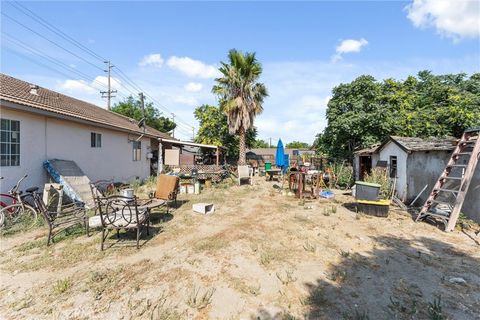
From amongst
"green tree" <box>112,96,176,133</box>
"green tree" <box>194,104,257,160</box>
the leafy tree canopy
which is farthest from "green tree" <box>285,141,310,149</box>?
the leafy tree canopy

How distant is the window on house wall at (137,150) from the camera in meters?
15.3

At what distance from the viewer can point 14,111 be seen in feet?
24.6

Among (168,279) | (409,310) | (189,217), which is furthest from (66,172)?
(409,310)

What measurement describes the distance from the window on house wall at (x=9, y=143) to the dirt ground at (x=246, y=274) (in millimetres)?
2910

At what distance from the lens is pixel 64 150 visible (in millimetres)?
9453

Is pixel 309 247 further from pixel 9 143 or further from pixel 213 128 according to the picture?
pixel 213 128

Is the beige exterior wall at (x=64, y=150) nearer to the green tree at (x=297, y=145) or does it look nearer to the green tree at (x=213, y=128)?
the green tree at (x=213, y=128)

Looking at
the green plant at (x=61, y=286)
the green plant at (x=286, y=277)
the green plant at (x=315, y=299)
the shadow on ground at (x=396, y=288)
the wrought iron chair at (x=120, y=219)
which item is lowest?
the shadow on ground at (x=396, y=288)

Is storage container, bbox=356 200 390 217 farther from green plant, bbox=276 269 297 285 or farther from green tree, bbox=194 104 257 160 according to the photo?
green tree, bbox=194 104 257 160

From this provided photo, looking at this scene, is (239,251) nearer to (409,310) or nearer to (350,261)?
(350,261)

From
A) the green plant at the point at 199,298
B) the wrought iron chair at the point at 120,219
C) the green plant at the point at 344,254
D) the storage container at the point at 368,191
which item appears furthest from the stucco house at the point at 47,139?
the storage container at the point at 368,191

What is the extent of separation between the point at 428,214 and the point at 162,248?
752cm

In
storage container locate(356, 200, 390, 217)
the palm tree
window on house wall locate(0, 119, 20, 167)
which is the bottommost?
storage container locate(356, 200, 390, 217)

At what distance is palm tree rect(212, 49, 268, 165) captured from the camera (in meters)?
18.5
